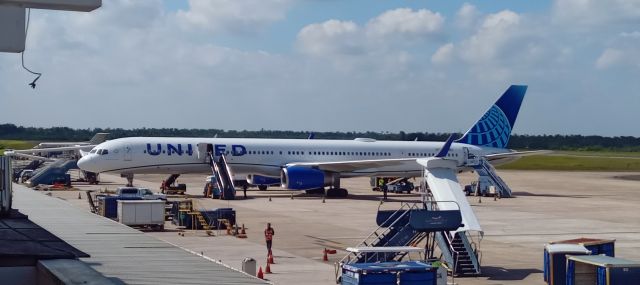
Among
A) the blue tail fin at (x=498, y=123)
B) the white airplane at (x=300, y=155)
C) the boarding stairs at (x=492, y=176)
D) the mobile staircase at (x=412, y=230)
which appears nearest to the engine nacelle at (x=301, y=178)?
the white airplane at (x=300, y=155)

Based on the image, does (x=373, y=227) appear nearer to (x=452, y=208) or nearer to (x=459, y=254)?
(x=452, y=208)

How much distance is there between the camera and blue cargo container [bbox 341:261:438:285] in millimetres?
19703

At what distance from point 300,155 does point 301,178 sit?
14.4 feet

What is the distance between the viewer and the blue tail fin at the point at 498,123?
64.1 m

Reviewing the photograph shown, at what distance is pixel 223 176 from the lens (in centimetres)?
5256

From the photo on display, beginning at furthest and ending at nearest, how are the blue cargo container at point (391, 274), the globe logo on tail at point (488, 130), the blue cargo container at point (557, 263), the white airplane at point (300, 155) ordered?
the globe logo on tail at point (488, 130) < the white airplane at point (300, 155) < the blue cargo container at point (557, 263) < the blue cargo container at point (391, 274)

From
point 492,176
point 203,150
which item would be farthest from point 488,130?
point 203,150

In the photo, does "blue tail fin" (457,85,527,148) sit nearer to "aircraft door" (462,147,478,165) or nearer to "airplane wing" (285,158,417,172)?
"aircraft door" (462,147,478,165)

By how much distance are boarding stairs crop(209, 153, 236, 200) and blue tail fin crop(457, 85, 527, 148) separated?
18882mm

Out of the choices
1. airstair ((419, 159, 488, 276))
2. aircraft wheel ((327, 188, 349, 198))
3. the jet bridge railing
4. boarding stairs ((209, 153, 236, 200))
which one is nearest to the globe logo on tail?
aircraft wheel ((327, 188, 349, 198))

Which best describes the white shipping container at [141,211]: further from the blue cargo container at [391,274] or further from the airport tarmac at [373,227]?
the blue cargo container at [391,274]

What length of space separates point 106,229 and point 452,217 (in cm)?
1028

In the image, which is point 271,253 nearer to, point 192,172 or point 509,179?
point 192,172

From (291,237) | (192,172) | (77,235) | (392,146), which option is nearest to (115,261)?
(77,235)
